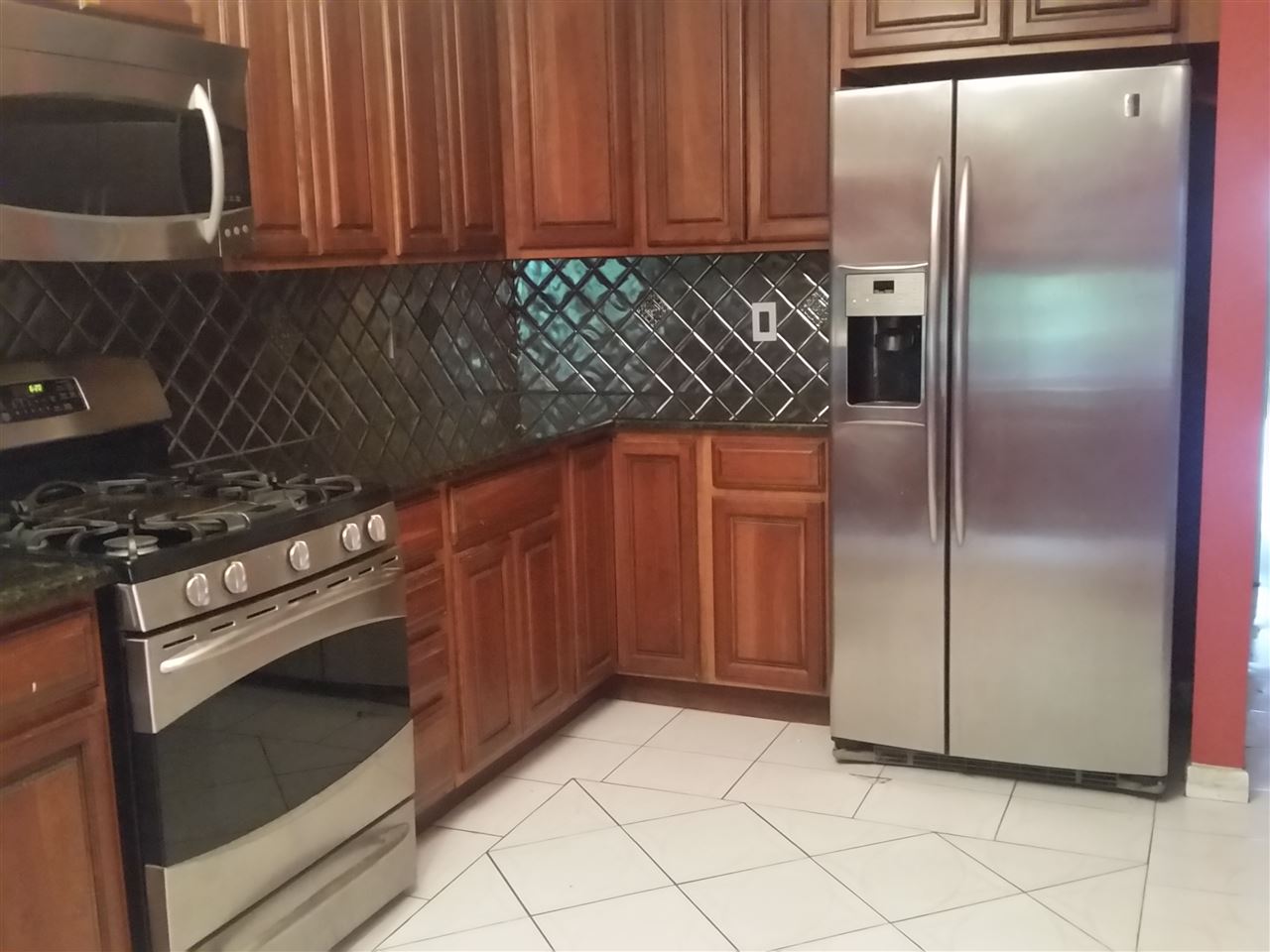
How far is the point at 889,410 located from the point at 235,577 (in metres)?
1.61

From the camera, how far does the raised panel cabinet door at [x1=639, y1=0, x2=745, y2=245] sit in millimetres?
3352

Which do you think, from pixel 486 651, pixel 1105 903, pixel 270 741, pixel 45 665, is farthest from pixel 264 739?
pixel 1105 903

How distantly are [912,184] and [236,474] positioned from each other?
1654 millimetres

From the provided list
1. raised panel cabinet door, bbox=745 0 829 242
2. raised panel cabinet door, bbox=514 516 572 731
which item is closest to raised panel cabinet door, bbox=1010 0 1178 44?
raised panel cabinet door, bbox=745 0 829 242

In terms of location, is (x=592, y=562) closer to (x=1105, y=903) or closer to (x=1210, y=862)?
(x=1105, y=903)

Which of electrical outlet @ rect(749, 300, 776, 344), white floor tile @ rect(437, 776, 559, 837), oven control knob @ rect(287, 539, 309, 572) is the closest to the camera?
oven control knob @ rect(287, 539, 309, 572)

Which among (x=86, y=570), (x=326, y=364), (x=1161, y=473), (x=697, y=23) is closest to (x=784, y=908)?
(x=1161, y=473)

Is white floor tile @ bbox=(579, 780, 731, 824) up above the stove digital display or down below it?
below

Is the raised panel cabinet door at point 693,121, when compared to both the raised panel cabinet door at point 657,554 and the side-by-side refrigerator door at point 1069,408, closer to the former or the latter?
the raised panel cabinet door at point 657,554

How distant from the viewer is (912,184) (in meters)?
2.74

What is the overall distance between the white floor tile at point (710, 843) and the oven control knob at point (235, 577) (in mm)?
1154

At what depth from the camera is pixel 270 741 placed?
2021 mm

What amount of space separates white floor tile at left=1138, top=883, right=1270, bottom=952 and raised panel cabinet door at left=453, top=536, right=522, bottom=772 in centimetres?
148

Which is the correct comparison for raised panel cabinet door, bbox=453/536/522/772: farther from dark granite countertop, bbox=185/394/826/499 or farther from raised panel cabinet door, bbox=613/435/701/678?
raised panel cabinet door, bbox=613/435/701/678
